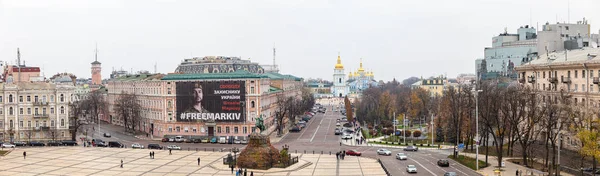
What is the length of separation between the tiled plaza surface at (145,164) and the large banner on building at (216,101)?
17005mm

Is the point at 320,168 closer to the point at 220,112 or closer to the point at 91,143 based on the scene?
the point at 220,112

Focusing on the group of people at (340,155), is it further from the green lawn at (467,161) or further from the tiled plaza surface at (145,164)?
the green lawn at (467,161)

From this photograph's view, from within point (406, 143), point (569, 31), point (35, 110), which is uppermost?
point (569, 31)

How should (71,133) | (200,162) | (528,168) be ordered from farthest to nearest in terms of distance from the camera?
1. (71,133)
2. (200,162)
3. (528,168)

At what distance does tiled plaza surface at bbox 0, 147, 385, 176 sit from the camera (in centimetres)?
5756

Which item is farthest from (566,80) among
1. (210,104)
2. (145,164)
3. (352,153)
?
(210,104)

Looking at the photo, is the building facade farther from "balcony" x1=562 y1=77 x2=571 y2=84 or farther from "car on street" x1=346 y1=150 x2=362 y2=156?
"balcony" x1=562 y1=77 x2=571 y2=84

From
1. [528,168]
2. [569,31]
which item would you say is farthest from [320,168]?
[569,31]

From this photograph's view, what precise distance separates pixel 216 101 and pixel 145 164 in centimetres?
2969

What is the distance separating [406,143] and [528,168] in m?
32.0

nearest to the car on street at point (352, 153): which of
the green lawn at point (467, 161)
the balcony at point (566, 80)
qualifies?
the green lawn at point (467, 161)

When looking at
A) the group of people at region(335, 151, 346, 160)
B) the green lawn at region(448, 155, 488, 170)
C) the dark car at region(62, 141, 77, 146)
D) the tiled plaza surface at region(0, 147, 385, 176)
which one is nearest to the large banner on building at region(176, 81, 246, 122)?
the tiled plaza surface at region(0, 147, 385, 176)

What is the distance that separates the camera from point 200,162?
64812 mm

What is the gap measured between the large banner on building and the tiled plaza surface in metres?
17.0
